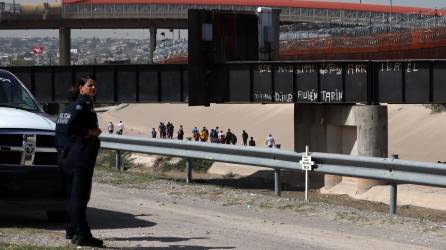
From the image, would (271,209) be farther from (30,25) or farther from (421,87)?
(30,25)

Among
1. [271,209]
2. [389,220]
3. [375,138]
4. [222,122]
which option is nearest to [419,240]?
[389,220]

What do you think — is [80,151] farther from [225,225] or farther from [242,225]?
[242,225]

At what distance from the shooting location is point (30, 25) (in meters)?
117

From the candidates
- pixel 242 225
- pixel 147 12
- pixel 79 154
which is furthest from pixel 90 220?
pixel 147 12

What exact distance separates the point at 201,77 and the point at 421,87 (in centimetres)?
891

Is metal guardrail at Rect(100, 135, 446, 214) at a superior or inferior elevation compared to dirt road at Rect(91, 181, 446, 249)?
superior

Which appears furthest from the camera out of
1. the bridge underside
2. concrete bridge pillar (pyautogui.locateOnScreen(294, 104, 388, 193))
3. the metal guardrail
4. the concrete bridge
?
the bridge underside

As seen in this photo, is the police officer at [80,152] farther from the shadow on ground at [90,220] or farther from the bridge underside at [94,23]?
the bridge underside at [94,23]

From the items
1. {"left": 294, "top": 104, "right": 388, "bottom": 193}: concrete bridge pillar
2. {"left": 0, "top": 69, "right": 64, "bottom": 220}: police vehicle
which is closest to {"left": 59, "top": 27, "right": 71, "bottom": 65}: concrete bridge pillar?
{"left": 294, "top": 104, "right": 388, "bottom": 193}: concrete bridge pillar

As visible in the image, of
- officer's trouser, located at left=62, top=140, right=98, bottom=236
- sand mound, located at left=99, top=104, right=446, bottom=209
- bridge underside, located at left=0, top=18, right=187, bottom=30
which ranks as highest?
bridge underside, located at left=0, top=18, right=187, bottom=30

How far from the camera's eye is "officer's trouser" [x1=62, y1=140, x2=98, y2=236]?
1064 centimetres

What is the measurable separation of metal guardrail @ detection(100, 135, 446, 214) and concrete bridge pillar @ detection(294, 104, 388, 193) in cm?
Answer: 1114

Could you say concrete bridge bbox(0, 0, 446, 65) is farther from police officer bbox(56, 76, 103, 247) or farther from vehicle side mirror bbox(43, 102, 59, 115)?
police officer bbox(56, 76, 103, 247)

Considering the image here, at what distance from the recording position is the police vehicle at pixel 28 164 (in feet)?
38.6
